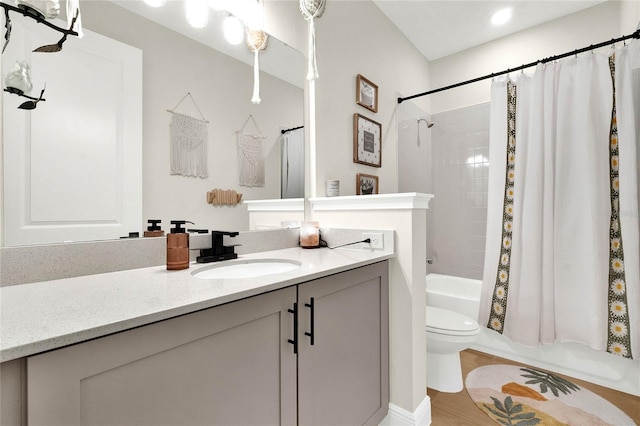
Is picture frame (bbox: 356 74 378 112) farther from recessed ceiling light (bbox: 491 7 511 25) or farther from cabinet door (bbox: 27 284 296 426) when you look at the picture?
cabinet door (bbox: 27 284 296 426)

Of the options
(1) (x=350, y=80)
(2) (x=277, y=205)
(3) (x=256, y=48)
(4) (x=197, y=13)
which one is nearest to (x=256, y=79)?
(3) (x=256, y=48)

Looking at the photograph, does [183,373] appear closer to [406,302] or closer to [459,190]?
[406,302]

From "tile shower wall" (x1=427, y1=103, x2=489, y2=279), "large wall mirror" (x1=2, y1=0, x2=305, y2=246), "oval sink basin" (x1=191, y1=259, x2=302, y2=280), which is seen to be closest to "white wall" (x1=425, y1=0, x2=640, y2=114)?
"tile shower wall" (x1=427, y1=103, x2=489, y2=279)

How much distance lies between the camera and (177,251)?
3.45 feet

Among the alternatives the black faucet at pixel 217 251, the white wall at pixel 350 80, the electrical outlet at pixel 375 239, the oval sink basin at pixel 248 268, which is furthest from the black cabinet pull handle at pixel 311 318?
the white wall at pixel 350 80

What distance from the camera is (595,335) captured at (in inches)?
69.5

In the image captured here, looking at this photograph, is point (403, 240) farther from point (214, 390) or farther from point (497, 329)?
point (497, 329)

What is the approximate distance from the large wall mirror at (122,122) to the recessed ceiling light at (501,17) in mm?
2142

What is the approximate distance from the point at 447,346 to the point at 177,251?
5.06ft

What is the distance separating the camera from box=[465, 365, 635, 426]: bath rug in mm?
1521

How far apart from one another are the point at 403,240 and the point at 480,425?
100cm

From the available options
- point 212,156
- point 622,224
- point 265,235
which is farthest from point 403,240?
point 622,224

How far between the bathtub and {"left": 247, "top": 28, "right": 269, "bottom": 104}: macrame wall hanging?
198cm

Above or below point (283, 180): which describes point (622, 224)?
below
